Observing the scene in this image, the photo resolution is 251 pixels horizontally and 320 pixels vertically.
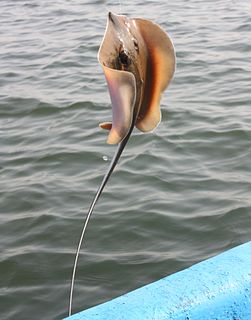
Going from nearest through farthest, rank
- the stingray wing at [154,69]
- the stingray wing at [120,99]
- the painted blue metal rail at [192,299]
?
the stingray wing at [120,99] → the stingray wing at [154,69] → the painted blue metal rail at [192,299]

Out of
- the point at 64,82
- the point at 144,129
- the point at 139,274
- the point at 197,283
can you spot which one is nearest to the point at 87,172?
the point at 139,274

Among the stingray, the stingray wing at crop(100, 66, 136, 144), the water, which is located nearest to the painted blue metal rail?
the stingray

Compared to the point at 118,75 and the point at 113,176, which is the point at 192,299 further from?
the point at 113,176

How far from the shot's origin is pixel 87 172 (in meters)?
4.48

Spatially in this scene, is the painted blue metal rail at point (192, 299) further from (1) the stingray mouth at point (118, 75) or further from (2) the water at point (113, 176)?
→ (2) the water at point (113, 176)

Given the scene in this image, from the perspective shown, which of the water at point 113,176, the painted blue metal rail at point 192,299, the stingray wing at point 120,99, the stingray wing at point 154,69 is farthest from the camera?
the water at point 113,176

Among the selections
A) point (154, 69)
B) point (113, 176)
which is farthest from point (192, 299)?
point (113, 176)

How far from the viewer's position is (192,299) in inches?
75.9

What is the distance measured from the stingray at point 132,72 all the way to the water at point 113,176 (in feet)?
5.71

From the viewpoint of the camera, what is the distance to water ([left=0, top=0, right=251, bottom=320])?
3.40 metres

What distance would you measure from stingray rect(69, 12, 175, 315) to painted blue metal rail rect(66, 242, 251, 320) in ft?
1.63

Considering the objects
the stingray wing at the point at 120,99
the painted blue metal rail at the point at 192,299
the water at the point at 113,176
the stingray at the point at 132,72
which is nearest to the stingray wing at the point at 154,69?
the stingray at the point at 132,72

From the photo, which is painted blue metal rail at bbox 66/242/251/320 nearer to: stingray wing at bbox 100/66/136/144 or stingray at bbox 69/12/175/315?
stingray at bbox 69/12/175/315

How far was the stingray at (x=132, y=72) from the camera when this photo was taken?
139cm
